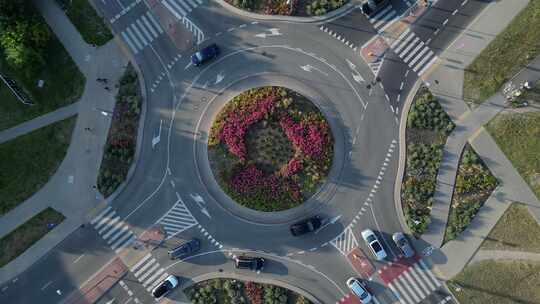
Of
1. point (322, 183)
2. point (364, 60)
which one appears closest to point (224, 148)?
point (322, 183)

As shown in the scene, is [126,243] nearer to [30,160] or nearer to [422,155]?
[30,160]

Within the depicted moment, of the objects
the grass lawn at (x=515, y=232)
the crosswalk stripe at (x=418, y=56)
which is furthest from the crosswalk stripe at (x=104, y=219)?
the grass lawn at (x=515, y=232)

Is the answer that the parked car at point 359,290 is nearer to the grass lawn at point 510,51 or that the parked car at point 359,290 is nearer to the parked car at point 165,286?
the parked car at point 165,286

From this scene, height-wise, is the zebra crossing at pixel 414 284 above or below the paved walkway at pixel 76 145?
below

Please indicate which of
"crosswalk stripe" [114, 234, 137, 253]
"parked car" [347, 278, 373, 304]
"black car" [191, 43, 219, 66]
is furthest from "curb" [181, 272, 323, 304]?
"black car" [191, 43, 219, 66]

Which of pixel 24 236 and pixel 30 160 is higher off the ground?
pixel 30 160

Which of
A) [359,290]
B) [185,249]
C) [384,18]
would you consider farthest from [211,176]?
[384,18]
